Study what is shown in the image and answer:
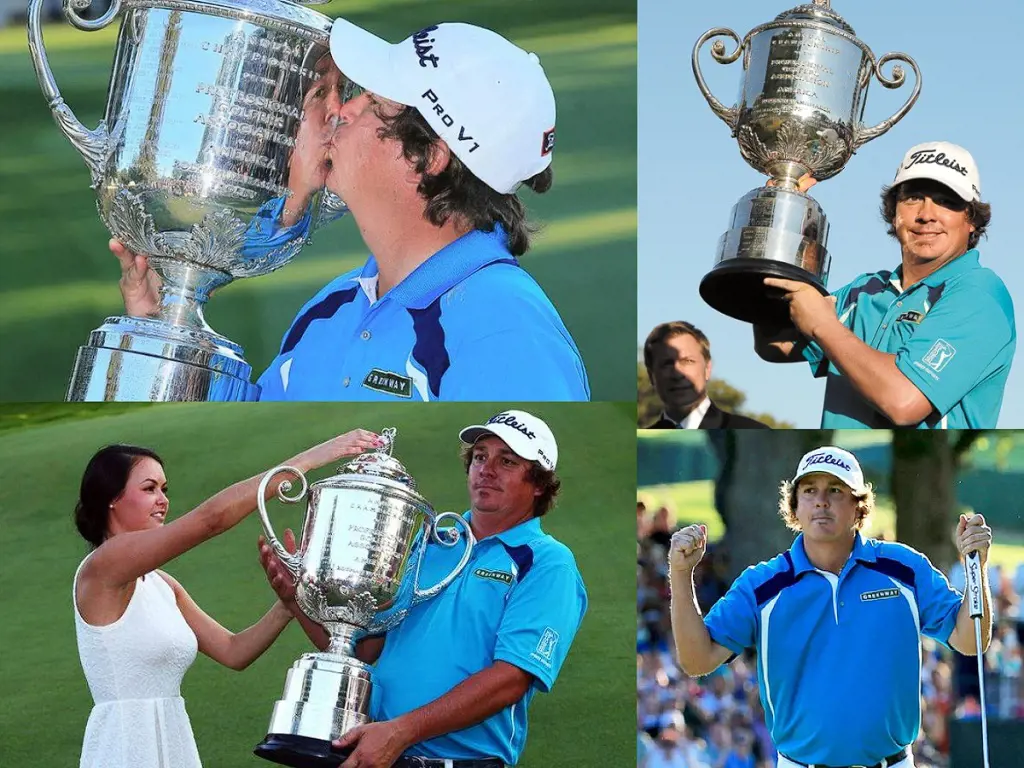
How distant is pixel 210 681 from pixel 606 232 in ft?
6.05

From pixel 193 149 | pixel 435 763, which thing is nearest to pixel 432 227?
pixel 193 149

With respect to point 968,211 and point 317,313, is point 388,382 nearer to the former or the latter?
point 317,313

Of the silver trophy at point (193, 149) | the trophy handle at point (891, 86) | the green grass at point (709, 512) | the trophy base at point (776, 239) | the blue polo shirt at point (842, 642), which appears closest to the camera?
the silver trophy at point (193, 149)

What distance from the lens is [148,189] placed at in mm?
3895

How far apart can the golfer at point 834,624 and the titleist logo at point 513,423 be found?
51 cm

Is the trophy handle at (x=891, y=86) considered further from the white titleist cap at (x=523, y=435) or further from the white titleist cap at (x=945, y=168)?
the white titleist cap at (x=523, y=435)

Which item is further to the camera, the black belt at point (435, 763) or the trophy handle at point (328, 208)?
the trophy handle at point (328, 208)

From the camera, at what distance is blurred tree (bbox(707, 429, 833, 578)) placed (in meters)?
4.56

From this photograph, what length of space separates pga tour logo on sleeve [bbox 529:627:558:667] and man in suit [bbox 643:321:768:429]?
901 mm

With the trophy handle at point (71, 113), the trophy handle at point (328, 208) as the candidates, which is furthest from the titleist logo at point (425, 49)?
the trophy handle at point (71, 113)

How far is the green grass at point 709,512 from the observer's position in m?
4.53

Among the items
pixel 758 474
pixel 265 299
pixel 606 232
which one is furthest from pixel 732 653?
pixel 265 299

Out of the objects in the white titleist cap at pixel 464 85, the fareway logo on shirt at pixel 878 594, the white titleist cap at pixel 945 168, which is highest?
the white titleist cap at pixel 945 168

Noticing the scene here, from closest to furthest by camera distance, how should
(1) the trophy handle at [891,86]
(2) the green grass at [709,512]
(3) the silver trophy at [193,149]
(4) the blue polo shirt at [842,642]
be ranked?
(3) the silver trophy at [193,149]
(4) the blue polo shirt at [842,642]
(1) the trophy handle at [891,86]
(2) the green grass at [709,512]
